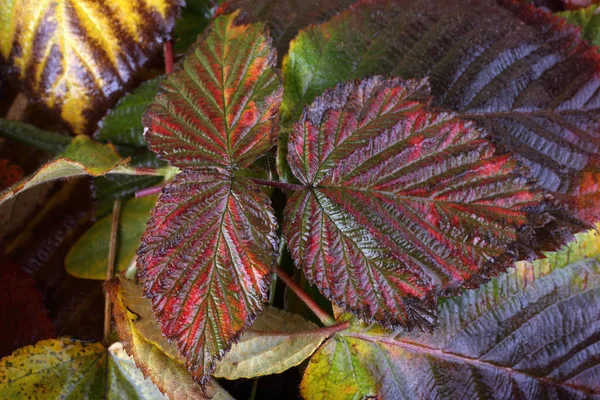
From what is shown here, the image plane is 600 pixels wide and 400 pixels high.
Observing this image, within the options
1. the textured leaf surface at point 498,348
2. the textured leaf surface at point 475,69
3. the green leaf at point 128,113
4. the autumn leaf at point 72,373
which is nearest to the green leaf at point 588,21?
the textured leaf surface at point 475,69

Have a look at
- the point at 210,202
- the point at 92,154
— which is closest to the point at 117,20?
the point at 92,154

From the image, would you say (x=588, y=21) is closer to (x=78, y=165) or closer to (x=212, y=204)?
(x=212, y=204)

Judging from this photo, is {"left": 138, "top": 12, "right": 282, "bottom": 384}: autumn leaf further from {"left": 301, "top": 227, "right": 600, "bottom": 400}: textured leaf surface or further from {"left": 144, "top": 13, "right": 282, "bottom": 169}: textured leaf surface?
{"left": 301, "top": 227, "right": 600, "bottom": 400}: textured leaf surface

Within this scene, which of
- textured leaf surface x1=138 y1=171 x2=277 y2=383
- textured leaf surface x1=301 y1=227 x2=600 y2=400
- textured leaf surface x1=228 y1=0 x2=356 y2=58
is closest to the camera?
textured leaf surface x1=138 y1=171 x2=277 y2=383

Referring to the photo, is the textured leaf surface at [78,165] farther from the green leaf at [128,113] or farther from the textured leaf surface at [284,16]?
the textured leaf surface at [284,16]

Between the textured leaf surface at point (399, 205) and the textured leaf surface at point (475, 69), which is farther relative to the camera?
the textured leaf surface at point (475, 69)

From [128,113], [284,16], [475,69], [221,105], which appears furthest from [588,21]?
[128,113]

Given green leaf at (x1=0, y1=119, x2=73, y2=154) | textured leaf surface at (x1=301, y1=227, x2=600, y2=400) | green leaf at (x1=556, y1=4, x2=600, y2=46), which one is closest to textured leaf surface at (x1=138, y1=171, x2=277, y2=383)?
textured leaf surface at (x1=301, y1=227, x2=600, y2=400)
